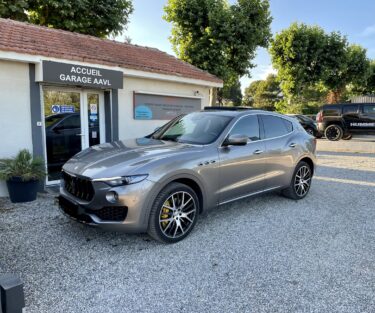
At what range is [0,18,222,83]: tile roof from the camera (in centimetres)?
597

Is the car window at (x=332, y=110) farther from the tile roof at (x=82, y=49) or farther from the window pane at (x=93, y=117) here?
the window pane at (x=93, y=117)

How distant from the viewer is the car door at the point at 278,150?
5152 mm

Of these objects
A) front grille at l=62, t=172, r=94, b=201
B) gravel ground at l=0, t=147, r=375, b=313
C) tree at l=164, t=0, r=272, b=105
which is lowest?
gravel ground at l=0, t=147, r=375, b=313

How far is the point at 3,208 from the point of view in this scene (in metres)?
5.19

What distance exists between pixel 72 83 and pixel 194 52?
9.35 m

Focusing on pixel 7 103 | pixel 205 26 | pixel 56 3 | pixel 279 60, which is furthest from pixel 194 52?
pixel 7 103

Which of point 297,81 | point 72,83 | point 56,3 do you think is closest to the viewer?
point 72,83

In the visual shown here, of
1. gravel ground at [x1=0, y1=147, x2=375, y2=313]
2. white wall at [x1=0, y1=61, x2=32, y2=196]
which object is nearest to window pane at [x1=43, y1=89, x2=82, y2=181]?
white wall at [x1=0, y1=61, x2=32, y2=196]

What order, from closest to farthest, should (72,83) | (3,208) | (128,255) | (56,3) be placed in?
(128,255)
(3,208)
(72,83)
(56,3)

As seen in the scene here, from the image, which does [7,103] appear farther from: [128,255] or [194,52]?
[194,52]

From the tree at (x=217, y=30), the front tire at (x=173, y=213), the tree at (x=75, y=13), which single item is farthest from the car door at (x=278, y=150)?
the tree at (x=75, y=13)

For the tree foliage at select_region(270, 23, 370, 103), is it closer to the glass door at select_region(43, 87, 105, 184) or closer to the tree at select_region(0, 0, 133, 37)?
the tree at select_region(0, 0, 133, 37)

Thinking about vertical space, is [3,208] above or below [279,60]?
below

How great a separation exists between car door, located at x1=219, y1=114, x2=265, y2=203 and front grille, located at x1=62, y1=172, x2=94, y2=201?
1762 millimetres
